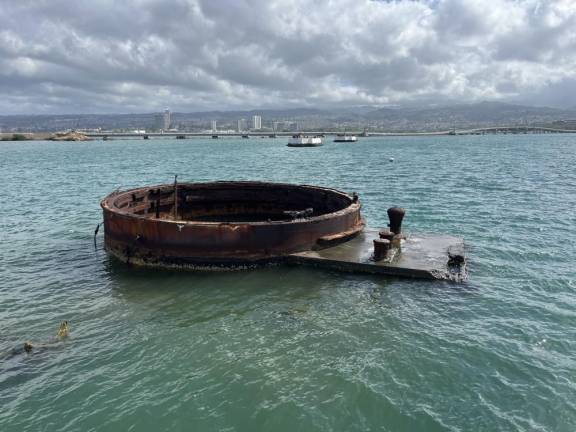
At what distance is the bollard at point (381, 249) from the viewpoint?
12.5 meters

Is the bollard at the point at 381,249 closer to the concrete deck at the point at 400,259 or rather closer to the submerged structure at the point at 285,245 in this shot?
the submerged structure at the point at 285,245

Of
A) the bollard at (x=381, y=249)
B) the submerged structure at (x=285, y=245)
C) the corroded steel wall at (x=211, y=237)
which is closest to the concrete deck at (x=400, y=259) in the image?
the submerged structure at (x=285, y=245)

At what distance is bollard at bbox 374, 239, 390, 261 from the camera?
12.5 metres

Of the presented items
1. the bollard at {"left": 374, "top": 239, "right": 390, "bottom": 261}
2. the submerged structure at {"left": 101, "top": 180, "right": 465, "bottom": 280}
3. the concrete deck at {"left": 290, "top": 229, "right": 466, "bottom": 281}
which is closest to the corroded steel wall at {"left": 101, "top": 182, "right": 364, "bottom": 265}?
the submerged structure at {"left": 101, "top": 180, "right": 465, "bottom": 280}

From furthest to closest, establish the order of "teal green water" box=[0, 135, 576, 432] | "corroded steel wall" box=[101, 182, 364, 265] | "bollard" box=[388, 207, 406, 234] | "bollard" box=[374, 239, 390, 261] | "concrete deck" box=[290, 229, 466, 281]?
"bollard" box=[388, 207, 406, 234] < "corroded steel wall" box=[101, 182, 364, 265] < "bollard" box=[374, 239, 390, 261] < "concrete deck" box=[290, 229, 466, 281] < "teal green water" box=[0, 135, 576, 432]

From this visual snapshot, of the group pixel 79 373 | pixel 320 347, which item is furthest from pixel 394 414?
pixel 79 373

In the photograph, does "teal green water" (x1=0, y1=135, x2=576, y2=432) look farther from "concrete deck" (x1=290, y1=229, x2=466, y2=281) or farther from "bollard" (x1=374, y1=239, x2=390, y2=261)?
"bollard" (x1=374, y1=239, x2=390, y2=261)

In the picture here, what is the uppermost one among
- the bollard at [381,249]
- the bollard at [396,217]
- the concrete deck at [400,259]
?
the bollard at [396,217]

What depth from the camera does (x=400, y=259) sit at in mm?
12828

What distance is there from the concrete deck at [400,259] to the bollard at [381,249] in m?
0.15

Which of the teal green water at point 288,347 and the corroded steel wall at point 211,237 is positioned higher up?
the corroded steel wall at point 211,237

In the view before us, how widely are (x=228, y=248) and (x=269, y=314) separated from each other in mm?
3409

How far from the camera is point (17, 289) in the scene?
39.2 ft

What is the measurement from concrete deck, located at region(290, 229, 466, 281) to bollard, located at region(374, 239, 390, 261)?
153 millimetres
